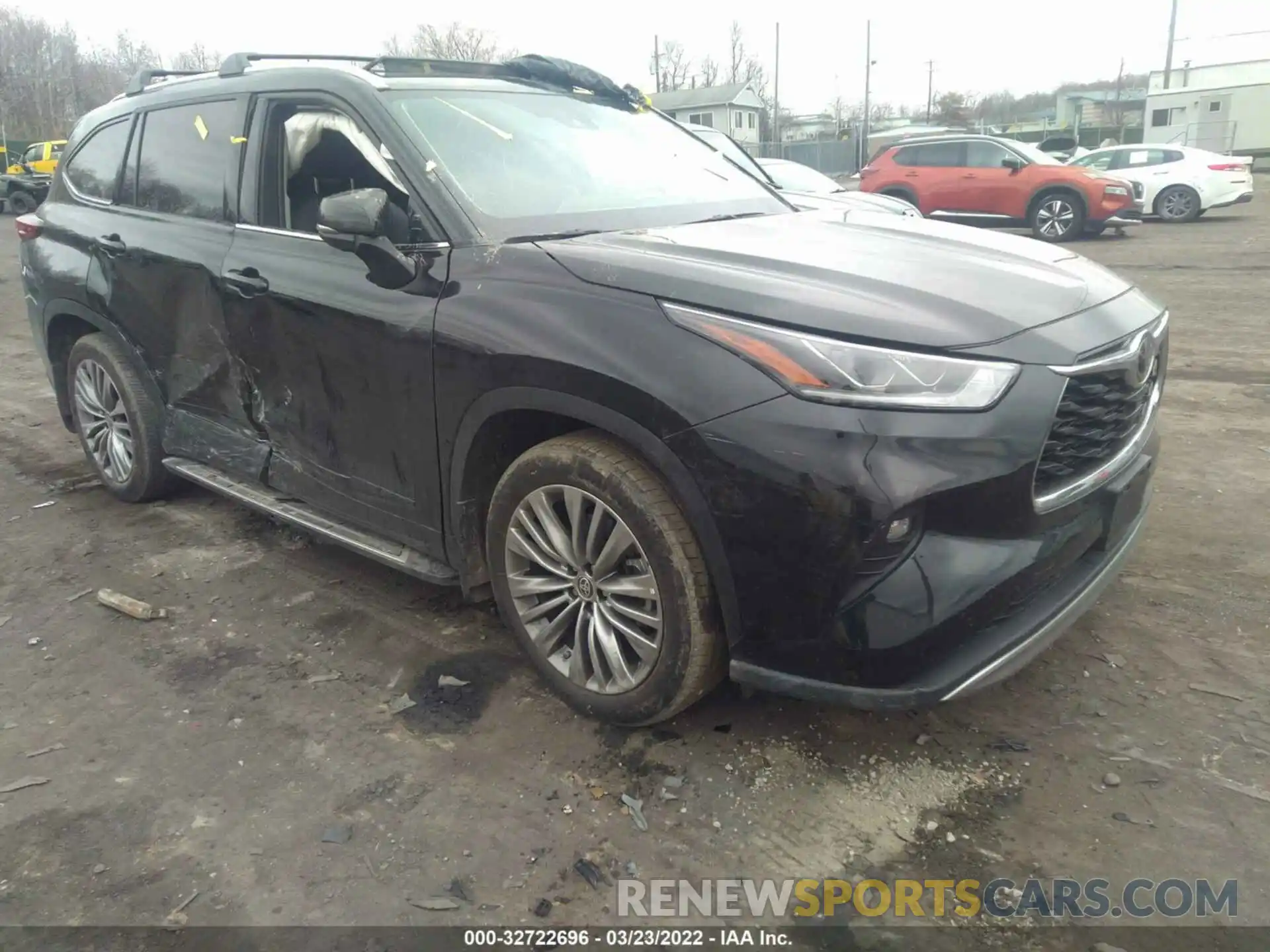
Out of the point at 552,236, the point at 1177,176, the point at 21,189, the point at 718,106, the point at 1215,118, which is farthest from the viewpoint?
the point at 718,106

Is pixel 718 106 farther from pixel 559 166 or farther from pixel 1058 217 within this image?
pixel 559 166

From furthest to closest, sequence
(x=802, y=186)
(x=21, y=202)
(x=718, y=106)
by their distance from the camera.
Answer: (x=718, y=106), (x=21, y=202), (x=802, y=186)

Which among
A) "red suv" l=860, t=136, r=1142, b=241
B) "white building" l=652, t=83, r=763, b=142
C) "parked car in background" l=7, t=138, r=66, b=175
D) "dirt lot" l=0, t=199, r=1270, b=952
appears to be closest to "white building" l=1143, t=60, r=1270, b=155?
"red suv" l=860, t=136, r=1142, b=241

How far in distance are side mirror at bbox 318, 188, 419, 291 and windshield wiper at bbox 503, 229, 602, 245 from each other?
1.04 ft

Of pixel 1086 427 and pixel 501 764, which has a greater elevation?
pixel 1086 427

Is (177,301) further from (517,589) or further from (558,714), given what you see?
(558,714)

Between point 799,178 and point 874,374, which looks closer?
point 874,374

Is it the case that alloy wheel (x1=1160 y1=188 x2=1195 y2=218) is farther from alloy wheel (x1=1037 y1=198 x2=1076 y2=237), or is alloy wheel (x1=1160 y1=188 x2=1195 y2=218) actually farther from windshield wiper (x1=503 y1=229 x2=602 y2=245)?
windshield wiper (x1=503 y1=229 x2=602 y2=245)

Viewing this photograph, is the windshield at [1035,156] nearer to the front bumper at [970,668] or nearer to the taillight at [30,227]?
the taillight at [30,227]

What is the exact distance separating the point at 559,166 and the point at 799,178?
28.7 feet

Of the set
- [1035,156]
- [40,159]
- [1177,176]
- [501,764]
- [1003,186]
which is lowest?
[501,764]

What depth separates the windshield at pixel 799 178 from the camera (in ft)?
35.3

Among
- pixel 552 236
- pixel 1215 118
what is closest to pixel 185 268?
pixel 552 236

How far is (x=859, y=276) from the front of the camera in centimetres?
252
